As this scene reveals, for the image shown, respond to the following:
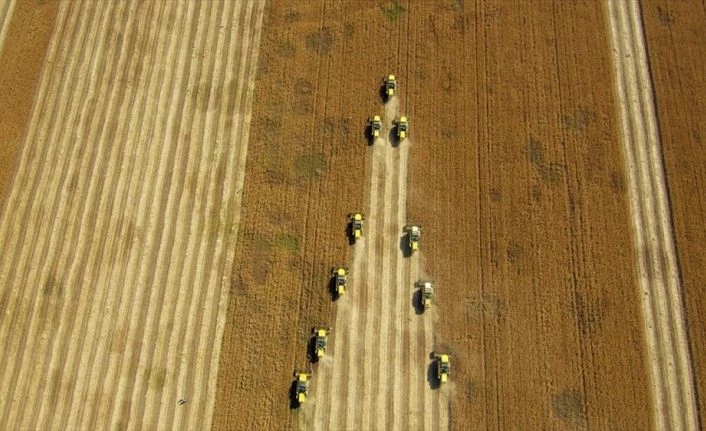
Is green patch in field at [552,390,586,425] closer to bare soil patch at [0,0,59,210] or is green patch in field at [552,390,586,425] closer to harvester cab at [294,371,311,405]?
harvester cab at [294,371,311,405]

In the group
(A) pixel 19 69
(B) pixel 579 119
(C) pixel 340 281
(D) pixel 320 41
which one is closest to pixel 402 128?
(D) pixel 320 41

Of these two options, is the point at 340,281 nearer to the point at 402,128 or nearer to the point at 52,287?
the point at 402,128

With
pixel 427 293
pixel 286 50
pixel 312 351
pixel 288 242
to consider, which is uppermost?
pixel 286 50

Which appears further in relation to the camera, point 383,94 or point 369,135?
point 383,94

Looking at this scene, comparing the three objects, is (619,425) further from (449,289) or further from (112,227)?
(112,227)

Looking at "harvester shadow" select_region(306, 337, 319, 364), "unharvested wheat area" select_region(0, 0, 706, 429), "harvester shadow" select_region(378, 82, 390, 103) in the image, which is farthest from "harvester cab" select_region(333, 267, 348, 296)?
"harvester shadow" select_region(378, 82, 390, 103)

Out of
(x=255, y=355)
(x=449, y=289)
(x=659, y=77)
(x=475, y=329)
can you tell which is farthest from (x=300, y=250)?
(x=659, y=77)

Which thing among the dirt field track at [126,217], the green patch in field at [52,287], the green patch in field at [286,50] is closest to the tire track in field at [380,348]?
the dirt field track at [126,217]
